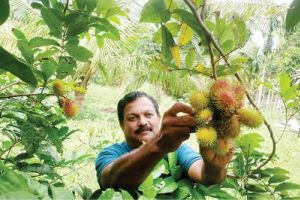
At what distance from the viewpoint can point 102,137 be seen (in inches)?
86.2

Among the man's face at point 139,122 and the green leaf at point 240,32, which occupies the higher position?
the green leaf at point 240,32

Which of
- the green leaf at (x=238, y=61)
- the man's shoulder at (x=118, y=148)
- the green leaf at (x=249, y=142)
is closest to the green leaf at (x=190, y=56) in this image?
the green leaf at (x=238, y=61)

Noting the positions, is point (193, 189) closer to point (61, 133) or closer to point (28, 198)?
point (61, 133)

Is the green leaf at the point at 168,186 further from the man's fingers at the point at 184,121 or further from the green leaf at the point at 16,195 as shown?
the green leaf at the point at 16,195

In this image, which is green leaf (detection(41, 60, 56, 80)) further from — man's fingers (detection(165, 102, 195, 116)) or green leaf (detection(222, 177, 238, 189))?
green leaf (detection(222, 177, 238, 189))

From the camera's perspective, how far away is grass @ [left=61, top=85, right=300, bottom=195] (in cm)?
213

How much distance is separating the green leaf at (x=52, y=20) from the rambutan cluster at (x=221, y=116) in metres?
0.35

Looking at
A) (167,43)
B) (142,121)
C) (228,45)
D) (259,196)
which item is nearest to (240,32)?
(228,45)

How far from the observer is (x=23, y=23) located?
585 cm

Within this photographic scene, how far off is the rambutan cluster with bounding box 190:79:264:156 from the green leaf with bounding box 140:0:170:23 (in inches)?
5.8

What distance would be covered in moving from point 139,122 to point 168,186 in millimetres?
398

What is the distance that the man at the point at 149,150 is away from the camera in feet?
2.54

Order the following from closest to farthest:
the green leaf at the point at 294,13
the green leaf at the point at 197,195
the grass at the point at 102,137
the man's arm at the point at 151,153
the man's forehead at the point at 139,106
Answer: the green leaf at the point at 294,13 → the man's arm at the point at 151,153 → the green leaf at the point at 197,195 → the man's forehead at the point at 139,106 → the grass at the point at 102,137

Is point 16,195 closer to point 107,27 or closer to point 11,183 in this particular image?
point 11,183
